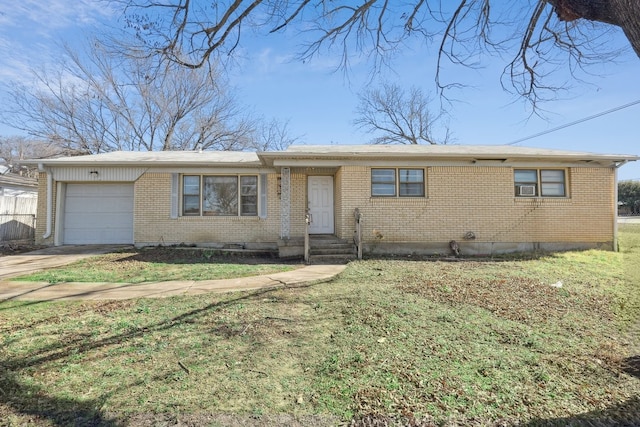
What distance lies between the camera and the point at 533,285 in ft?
20.5

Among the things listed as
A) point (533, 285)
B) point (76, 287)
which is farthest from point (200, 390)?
point (533, 285)

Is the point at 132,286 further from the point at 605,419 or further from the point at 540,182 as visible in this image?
the point at 540,182

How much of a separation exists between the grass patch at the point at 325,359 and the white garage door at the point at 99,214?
686 cm

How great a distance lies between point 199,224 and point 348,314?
7.96 meters

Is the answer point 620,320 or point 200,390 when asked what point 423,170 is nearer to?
point 620,320

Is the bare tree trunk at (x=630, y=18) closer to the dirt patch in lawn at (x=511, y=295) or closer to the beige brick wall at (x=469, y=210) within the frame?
the dirt patch in lawn at (x=511, y=295)

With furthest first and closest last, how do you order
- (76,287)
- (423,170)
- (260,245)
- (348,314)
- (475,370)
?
1. (260,245)
2. (423,170)
3. (76,287)
4. (348,314)
5. (475,370)

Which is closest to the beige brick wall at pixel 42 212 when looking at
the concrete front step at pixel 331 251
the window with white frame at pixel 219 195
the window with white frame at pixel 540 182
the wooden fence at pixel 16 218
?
the wooden fence at pixel 16 218

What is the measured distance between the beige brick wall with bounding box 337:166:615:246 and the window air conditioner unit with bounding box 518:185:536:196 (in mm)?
229

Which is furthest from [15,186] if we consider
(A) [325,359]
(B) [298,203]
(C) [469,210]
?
(C) [469,210]

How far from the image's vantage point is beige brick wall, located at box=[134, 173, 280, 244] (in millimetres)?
10961

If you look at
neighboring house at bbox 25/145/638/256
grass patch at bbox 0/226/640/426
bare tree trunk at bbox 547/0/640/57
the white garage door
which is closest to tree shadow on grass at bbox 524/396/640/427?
grass patch at bbox 0/226/640/426

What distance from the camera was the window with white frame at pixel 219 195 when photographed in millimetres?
11227

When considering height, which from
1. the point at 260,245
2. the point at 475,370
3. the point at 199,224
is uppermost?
the point at 199,224
